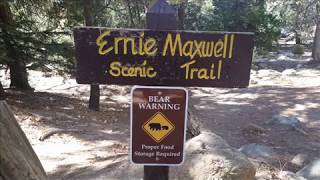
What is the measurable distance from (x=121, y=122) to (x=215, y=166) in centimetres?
773

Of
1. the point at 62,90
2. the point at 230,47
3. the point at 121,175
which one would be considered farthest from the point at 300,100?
the point at 230,47

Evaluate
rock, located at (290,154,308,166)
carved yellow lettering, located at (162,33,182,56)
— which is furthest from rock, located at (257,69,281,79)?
carved yellow lettering, located at (162,33,182,56)

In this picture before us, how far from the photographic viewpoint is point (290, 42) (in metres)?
44.7

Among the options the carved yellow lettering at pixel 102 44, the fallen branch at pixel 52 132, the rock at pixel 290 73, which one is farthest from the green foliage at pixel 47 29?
the rock at pixel 290 73

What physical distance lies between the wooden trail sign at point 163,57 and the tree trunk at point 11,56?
730 cm

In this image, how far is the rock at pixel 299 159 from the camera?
27.1 ft

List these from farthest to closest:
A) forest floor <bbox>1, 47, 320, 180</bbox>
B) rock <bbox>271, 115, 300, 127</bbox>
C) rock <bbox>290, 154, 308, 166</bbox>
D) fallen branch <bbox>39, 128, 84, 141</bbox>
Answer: rock <bbox>271, 115, 300, 127</bbox> < fallen branch <bbox>39, 128, 84, 141</bbox> < rock <bbox>290, 154, 308, 166</bbox> < forest floor <bbox>1, 47, 320, 180</bbox>

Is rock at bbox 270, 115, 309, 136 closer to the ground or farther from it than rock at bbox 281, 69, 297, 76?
farther from it

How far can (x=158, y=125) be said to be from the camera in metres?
3.05

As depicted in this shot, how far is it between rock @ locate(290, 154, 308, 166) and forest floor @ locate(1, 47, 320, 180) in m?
0.04

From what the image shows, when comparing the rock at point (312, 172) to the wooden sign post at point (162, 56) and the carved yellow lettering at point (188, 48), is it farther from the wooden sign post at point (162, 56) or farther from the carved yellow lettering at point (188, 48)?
the carved yellow lettering at point (188, 48)

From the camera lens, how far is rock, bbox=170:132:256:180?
14.6 feet

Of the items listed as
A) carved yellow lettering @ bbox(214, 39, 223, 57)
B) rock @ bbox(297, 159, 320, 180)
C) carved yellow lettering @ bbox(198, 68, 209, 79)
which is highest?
carved yellow lettering @ bbox(214, 39, 223, 57)

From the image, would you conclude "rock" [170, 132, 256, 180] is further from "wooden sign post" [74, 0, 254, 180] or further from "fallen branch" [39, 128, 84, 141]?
"fallen branch" [39, 128, 84, 141]
